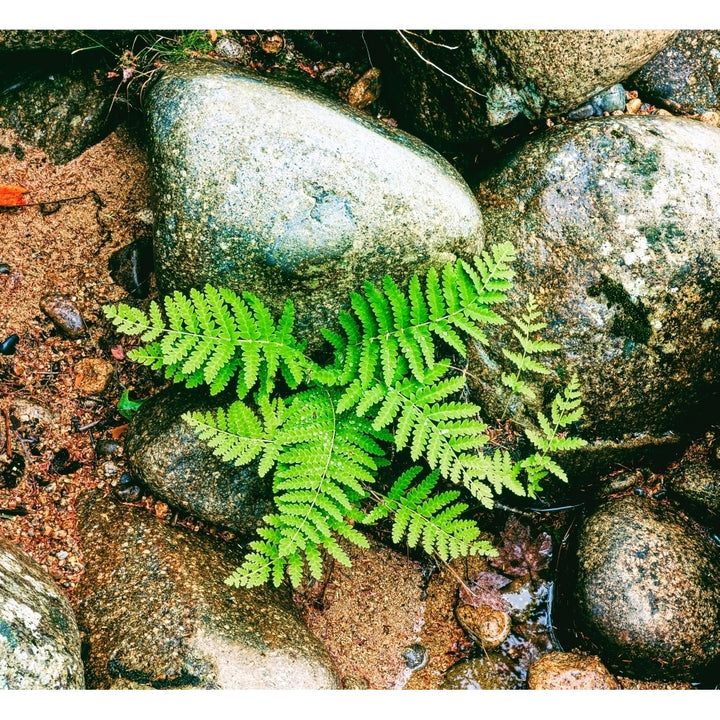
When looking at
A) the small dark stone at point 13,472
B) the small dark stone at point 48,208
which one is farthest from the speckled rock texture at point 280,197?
the small dark stone at point 13,472

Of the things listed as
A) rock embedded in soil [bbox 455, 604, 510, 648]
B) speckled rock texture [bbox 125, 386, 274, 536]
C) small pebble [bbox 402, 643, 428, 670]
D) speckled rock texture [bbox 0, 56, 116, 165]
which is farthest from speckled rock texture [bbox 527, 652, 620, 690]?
speckled rock texture [bbox 0, 56, 116, 165]

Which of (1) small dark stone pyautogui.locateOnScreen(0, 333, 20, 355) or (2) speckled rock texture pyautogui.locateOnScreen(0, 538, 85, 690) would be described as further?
(1) small dark stone pyautogui.locateOnScreen(0, 333, 20, 355)

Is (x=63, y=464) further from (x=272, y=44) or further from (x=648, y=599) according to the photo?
(x=648, y=599)

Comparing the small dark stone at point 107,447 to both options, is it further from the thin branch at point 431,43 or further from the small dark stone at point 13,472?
the thin branch at point 431,43

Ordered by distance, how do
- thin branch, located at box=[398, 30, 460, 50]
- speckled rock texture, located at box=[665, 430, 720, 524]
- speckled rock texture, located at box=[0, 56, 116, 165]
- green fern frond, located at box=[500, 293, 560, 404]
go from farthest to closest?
speckled rock texture, located at box=[665, 430, 720, 524] < speckled rock texture, located at box=[0, 56, 116, 165] < green fern frond, located at box=[500, 293, 560, 404] < thin branch, located at box=[398, 30, 460, 50]

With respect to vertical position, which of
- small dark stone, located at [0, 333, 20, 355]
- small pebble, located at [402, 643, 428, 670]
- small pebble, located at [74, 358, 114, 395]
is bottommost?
small pebble, located at [402, 643, 428, 670]

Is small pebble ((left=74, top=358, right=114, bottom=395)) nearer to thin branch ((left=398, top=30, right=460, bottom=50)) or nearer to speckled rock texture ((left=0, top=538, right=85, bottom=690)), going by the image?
speckled rock texture ((left=0, top=538, right=85, bottom=690))
